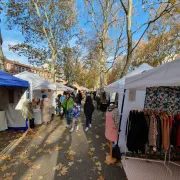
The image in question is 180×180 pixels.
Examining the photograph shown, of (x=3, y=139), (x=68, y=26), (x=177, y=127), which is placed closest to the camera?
(x=177, y=127)

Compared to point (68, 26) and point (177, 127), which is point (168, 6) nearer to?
point (177, 127)

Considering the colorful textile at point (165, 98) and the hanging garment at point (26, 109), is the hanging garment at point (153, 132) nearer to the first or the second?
the colorful textile at point (165, 98)

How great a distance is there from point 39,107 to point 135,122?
237 inches

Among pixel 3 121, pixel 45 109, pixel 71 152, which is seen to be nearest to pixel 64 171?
pixel 71 152

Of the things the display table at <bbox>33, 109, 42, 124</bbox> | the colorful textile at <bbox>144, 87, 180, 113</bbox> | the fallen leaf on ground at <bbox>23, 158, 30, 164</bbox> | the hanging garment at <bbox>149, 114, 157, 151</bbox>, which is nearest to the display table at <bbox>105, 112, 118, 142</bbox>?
the hanging garment at <bbox>149, 114, 157, 151</bbox>

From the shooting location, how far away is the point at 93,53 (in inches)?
925

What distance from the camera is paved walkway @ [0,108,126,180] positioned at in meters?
3.20

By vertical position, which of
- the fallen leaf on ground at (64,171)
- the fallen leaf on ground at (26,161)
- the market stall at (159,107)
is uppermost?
the market stall at (159,107)

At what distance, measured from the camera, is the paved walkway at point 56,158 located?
3201mm

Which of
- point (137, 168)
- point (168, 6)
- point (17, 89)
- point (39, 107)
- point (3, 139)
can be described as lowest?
point (3, 139)

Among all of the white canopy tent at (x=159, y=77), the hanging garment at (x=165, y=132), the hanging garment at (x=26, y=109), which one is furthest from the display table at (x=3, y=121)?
the hanging garment at (x=165, y=132)

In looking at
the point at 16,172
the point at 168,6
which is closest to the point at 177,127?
A: the point at 16,172

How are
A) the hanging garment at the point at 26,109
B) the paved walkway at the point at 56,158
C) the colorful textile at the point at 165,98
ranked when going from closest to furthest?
1. the paved walkway at the point at 56,158
2. the colorful textile at the point at 165,98
3. the hanging garment at the point at 26,109

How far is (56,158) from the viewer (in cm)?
394
